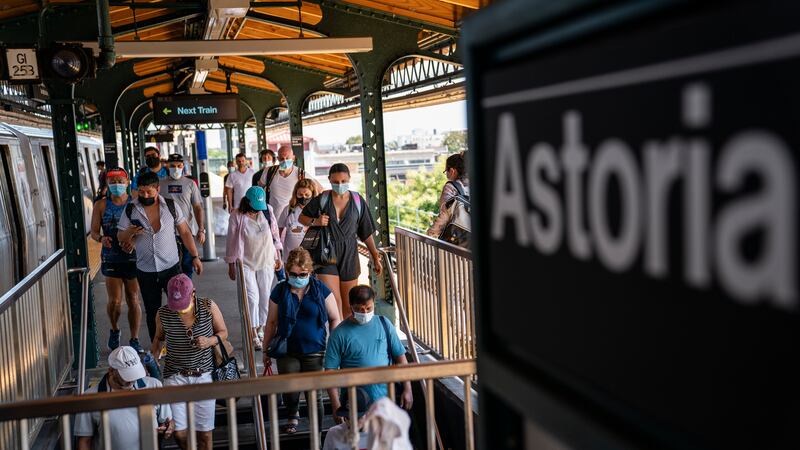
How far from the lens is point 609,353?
94 cm

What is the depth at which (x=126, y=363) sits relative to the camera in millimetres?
5375

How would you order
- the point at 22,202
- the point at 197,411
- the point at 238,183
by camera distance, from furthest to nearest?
the point at 238,183, the point at 22,202, the point at 197,411

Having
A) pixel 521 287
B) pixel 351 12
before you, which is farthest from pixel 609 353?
pixel 351 12

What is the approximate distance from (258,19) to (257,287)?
456 centimetres

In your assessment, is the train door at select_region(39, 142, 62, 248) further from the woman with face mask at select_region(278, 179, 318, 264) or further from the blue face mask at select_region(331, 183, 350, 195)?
the blue face mask at select_region(331, 183, 350, 195)

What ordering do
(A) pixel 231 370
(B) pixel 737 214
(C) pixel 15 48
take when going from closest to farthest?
(B) pixel 737 214 < (A) pixel 231 370 < (C) pixel 15 48

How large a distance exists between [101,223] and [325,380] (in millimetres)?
5504

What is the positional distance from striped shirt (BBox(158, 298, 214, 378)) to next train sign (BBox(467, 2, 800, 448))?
5292 mm

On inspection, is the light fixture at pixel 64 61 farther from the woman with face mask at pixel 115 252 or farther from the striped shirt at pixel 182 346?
the striped shirt at pixel 182 346

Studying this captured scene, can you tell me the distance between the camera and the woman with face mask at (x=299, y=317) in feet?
20.7

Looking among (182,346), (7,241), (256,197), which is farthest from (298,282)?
(7,241)

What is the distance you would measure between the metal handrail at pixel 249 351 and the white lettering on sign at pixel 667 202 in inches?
178

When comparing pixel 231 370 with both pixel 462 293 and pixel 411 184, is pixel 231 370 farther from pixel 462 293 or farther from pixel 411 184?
pixel 411 184

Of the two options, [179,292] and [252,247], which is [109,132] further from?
[179,292]
